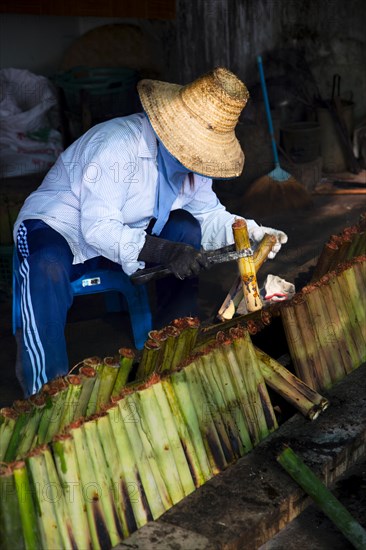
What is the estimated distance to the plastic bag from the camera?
20.0 feet

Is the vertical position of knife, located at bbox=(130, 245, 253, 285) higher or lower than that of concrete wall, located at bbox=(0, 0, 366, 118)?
lower

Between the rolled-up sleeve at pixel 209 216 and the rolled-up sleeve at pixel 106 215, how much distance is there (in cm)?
66

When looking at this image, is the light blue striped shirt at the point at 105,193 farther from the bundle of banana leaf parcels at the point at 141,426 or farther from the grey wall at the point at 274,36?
the grey wall at the point at 274,36

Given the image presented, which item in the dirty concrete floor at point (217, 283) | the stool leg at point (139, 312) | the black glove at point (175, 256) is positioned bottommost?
the dirty concrete floor at point (217, 283)

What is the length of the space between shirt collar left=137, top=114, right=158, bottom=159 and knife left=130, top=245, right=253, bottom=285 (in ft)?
1.81

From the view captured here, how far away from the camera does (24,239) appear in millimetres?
3973

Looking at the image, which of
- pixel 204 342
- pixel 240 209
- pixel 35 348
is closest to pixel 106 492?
pixel 204 342

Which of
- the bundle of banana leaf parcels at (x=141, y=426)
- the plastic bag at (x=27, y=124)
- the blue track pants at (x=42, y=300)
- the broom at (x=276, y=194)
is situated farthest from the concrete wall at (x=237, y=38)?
the bundle of banana leaf parcels at (x=141, y=426)

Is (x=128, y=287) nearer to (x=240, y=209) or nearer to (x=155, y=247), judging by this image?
(x=155, y=247)

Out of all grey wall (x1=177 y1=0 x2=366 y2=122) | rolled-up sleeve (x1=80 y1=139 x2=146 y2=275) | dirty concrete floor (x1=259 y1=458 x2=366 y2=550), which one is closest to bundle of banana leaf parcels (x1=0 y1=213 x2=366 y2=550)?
dirty concrete floor (x1=259 y1=458 x2=366 y2=550)

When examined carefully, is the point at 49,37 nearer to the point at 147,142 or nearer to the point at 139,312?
the point at 147,142

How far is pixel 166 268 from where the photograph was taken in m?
3.89

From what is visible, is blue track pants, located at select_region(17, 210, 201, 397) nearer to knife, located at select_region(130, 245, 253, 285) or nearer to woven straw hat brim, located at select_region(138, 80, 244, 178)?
knife, located at select_region(130, 245, 253, 285)

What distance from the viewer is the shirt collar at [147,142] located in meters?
4.02
